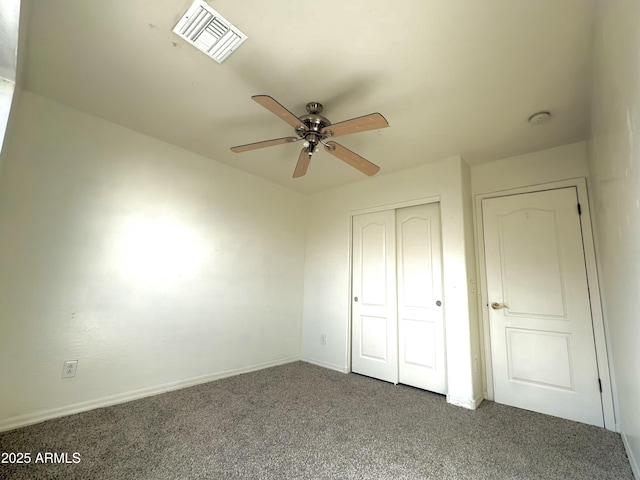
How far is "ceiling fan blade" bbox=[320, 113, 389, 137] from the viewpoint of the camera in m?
1.65

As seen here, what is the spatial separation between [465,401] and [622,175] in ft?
7.01

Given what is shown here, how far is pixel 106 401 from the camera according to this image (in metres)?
2.29

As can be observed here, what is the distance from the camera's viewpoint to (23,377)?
198 cm

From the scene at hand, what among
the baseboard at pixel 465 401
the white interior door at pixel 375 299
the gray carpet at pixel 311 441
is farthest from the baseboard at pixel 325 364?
the baseboard at pixel 465 401

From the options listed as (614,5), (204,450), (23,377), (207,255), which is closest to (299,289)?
(207,255)

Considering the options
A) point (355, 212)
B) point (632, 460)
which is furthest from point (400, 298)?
point (632, 460)

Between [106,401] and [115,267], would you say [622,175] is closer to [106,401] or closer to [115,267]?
[115,267]

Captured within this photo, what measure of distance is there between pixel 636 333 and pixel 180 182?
352 cm

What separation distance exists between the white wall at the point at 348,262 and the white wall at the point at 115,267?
73 centimetres

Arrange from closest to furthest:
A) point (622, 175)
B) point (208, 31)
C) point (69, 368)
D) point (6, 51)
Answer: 1. point (6, 51)
2. point (622, 175)
3. point (208, 31)
4. point (69, 368)

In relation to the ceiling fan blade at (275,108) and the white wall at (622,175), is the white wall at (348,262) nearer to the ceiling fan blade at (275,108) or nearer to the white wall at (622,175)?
the white wall at (622,175)

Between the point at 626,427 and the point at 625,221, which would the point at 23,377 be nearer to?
the point at 625,221

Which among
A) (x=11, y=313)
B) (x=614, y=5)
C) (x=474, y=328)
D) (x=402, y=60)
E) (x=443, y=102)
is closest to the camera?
(x=614, y=5)

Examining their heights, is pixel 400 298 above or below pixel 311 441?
above
